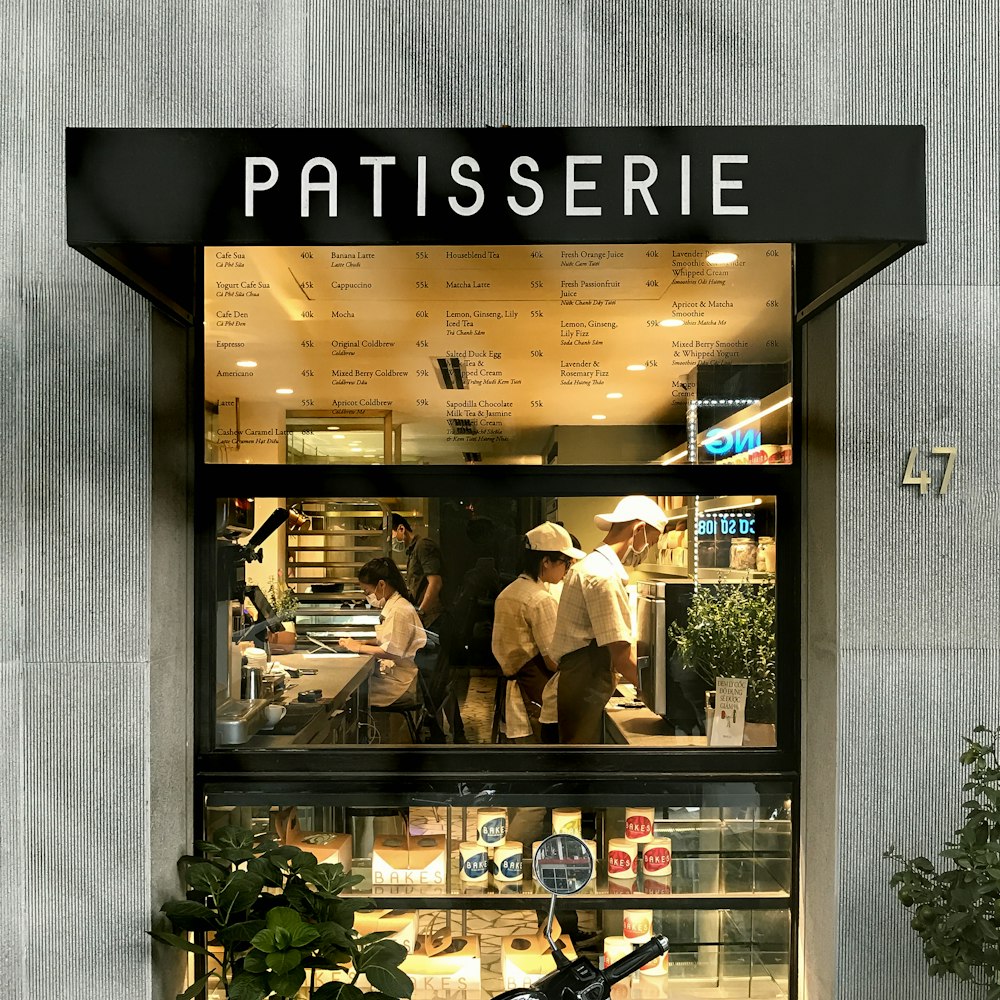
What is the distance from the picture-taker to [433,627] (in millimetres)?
3371

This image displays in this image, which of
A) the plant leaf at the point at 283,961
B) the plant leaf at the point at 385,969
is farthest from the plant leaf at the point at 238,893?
the plant leaf at the point at 385,969

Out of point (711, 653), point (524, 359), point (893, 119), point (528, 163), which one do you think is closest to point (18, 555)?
point (524, 359)

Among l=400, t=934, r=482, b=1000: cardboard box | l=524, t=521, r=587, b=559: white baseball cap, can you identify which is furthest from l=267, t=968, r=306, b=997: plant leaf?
l=524, t=521, r=587, b=559: white baseball cap

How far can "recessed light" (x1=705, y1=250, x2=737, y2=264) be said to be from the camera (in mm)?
3215

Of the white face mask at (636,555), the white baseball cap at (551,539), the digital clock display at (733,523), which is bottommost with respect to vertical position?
the white face mask at (636,555)

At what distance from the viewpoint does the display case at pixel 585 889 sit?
10.9 ft

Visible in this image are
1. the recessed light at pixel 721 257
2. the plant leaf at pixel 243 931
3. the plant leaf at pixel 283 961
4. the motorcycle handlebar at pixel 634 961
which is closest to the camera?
the motorcycle handlebar at pixel 634 961

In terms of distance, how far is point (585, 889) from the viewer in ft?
11.0

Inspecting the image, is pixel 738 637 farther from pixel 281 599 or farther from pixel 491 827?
pixel 281 599

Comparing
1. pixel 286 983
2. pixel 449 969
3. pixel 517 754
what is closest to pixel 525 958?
pixel 449 969

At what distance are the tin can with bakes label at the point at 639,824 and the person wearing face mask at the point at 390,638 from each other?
0.89m

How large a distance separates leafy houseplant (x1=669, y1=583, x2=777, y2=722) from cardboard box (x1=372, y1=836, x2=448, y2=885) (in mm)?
1139

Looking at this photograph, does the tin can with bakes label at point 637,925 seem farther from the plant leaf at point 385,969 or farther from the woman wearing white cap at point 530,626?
the plant leaf at point 385,969

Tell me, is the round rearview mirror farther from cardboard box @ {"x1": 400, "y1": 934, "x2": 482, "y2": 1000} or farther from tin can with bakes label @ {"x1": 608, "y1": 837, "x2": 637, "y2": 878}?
cardboard box @ {"x1": 400, "y1": 934, "x2": 482, "y2": 1000}
